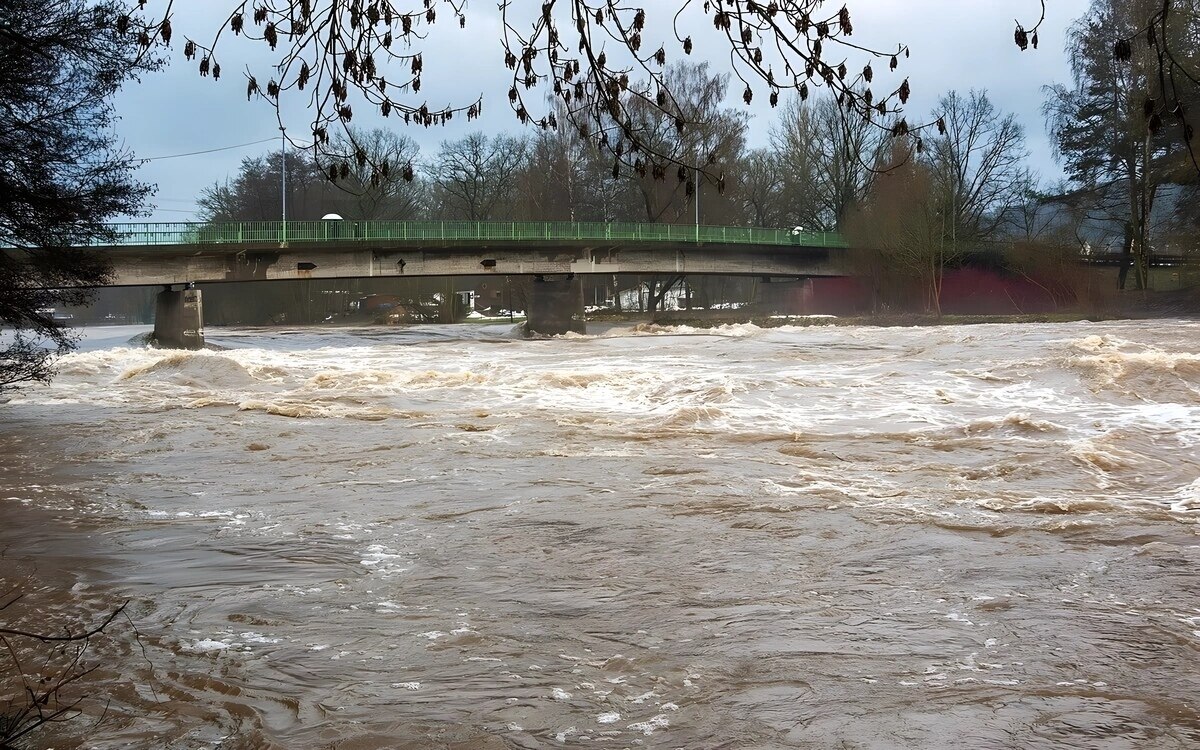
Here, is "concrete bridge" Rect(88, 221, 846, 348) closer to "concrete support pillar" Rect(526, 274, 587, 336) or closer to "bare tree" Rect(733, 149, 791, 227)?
A: "concrete support pillar" Rect(526, 274, 587, 336)

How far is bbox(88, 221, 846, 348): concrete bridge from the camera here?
49.5 metres

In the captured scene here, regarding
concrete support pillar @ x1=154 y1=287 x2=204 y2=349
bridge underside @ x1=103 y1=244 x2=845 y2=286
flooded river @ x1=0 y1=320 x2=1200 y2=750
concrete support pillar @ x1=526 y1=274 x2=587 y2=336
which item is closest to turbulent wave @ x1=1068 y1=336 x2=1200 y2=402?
flooded river @ x1=0 y1=320 x2=1200 y2=750

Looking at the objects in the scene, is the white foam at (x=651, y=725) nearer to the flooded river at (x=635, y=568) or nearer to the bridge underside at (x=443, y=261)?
the flooded river at (x=635, y=568)

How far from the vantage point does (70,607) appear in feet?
29.7

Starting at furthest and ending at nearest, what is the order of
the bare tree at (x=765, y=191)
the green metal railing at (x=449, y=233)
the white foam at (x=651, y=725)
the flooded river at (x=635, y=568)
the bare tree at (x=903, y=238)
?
the bare tree at (x=765, y=191) < the bare tree at (x=903, y=238) < the green metal railing at (x=449, y=233) < the flooded river at (x=635, y=568) < the white foam at (x=651, y=725)

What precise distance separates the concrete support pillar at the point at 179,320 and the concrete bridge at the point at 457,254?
0.05 m

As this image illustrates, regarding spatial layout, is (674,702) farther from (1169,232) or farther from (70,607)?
(1169,232)

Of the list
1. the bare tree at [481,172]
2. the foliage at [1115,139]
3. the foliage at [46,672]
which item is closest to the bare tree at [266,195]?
the bare tree at [481,172]

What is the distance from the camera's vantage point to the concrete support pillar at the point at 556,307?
2306 inches

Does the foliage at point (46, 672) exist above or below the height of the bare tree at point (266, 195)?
below

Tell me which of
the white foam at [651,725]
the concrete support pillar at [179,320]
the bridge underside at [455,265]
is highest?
the bridge underside at [455,265]

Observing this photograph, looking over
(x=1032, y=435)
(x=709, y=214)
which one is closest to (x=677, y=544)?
(x=1032, y=435)

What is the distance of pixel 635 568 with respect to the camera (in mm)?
10281

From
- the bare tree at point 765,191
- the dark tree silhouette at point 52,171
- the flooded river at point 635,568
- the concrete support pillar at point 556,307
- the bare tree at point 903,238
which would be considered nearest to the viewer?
the flooded river at point 635,568
